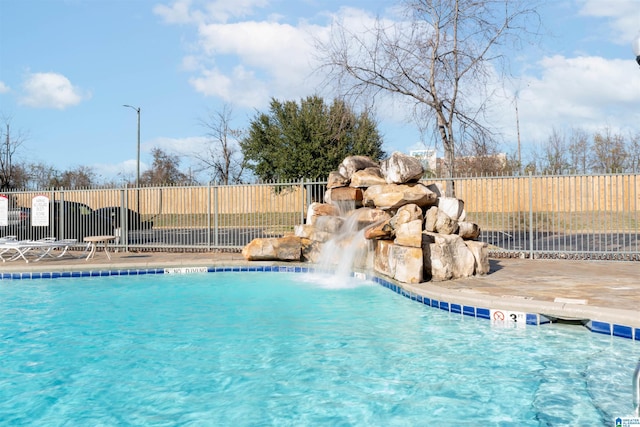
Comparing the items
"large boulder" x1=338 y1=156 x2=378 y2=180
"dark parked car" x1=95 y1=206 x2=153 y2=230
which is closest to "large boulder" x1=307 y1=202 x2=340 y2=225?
"large boulder" x1=338 y1=156 x2=378 y2=180

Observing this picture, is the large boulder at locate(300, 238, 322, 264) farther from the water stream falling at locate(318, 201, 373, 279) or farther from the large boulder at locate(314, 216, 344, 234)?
the large boulder at locate(314, 216, 344, 234)

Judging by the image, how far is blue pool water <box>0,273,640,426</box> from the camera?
12.3 ft

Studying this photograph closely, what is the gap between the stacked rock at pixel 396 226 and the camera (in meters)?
8.40

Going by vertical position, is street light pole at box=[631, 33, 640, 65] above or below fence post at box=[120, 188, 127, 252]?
above

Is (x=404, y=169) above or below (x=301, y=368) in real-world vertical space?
above

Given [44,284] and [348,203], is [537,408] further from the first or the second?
[44,284]

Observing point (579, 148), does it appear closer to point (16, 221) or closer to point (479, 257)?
point (479, 257)

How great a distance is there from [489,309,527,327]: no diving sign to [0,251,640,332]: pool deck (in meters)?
0.08

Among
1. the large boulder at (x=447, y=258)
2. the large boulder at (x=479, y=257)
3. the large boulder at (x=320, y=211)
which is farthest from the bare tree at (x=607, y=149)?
the large boulder at (x=447, y=258)

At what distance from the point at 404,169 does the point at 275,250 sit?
Answer: 11.7 feet

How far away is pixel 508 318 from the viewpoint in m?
6.06

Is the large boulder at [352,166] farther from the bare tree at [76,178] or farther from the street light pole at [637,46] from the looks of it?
the bare tree at [76,178]

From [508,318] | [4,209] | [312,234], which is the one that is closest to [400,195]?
[312,234]

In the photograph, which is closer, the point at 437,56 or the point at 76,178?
the point at 437,56
